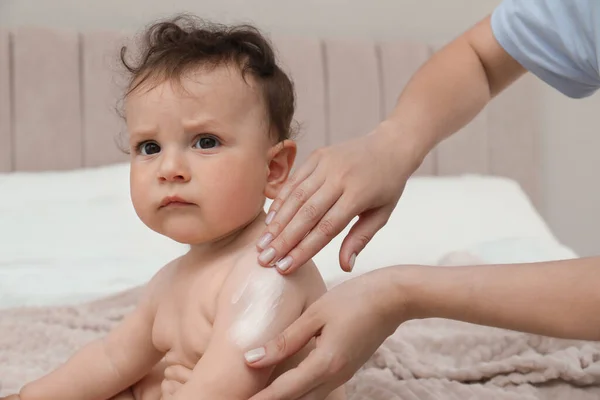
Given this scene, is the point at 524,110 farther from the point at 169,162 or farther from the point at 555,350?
the point at 169,162

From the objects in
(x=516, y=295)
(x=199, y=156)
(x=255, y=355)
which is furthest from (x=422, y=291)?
(x=199, y=156)

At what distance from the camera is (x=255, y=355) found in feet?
2.73

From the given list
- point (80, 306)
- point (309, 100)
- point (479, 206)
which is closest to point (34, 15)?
point (309, 100)

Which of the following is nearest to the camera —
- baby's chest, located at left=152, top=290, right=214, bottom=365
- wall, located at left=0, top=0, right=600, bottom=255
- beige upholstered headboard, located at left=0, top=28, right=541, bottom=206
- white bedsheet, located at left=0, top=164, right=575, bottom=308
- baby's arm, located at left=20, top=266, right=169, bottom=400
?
baby's chest, located at left=152, top=290, right=214, bottom=365

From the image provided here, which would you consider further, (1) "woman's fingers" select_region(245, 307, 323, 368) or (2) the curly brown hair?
(2) the curly brown hair

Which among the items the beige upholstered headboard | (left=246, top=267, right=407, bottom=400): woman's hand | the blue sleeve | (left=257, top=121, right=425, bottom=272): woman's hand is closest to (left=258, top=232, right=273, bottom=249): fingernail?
(left=257, top=121, right=425, bottom=272): woman's hand

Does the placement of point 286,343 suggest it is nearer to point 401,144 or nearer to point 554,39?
point 401,144

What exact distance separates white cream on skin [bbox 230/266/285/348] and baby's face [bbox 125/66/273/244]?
3.4 inches

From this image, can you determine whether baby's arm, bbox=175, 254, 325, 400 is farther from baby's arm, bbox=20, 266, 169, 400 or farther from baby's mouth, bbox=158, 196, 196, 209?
baby's arm, bbox=20, 266, 169, 400

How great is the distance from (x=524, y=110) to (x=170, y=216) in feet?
6.39

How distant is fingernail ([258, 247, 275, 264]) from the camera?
897 millimetres

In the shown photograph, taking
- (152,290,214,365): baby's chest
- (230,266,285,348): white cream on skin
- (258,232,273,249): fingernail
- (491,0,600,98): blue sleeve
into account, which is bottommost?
(152,290,214,365): baby's chest

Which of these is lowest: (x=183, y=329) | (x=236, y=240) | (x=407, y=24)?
(x=183, y=329)

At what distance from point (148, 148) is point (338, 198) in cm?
25
